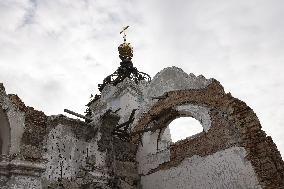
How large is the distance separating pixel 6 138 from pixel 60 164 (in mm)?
1592

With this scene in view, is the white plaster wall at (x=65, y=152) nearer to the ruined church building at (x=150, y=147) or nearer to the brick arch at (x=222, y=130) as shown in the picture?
the ruined church building at (x=150, y=147)

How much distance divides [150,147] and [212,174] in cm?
260

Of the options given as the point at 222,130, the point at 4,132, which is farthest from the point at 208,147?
the point at 4,132

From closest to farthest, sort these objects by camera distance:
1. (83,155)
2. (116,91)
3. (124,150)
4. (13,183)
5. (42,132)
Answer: (13,183)
(42,132)
(83,155)
(124,150)
(116,91)

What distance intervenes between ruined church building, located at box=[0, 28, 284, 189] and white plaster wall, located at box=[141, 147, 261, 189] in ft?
0.08

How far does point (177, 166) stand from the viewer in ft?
29.8

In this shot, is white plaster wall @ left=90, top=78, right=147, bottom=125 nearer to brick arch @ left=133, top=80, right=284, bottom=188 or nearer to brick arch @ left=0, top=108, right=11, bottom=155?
brick arch @ left=133, top=80, right=284, bottom=188

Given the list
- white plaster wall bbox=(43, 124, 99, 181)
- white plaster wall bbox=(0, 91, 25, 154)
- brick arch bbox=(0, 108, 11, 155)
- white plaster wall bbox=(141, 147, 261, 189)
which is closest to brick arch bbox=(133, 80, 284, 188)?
white plaster wall bbox=(141, 147, 261, 189)

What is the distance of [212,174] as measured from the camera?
823cm

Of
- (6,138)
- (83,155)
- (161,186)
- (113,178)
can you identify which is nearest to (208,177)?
(161,186)

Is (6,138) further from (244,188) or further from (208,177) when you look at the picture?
(244,188)

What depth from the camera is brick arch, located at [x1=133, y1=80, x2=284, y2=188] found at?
24.7 ft

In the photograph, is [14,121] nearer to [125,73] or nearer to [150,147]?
[150,147]

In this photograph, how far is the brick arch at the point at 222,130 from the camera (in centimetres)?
754
